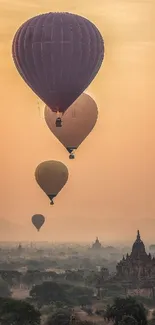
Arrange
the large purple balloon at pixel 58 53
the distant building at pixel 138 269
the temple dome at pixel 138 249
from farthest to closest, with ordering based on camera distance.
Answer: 1. the temple dome at pixel 138 249
2. the distant building at pixel 138 269
3. the large purple balloon at pixel 58 53

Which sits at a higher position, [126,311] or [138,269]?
[138,269]

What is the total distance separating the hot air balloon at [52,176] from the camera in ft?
52.9

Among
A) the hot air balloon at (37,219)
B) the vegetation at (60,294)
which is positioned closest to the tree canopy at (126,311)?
the hot air balloon at (37,219)

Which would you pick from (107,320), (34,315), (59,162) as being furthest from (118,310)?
(59,162)

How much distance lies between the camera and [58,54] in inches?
454

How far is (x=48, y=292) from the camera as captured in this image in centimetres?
3169

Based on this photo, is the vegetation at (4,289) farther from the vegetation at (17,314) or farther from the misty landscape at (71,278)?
the vegetation at (17,314)

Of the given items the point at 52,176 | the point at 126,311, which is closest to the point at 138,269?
the point at 126,311

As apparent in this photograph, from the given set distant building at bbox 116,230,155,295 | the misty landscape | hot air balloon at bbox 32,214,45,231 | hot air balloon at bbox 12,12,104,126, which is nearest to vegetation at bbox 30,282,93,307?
the misty landscape

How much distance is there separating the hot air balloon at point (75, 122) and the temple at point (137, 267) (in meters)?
18.0

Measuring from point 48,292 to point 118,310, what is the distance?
30.6 feet

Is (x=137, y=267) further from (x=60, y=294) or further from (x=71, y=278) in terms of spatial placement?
(x=60, y=294)

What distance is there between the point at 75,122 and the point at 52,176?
3948mm

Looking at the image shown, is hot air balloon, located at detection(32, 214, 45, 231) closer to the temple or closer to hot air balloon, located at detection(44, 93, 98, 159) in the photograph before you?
the temple
